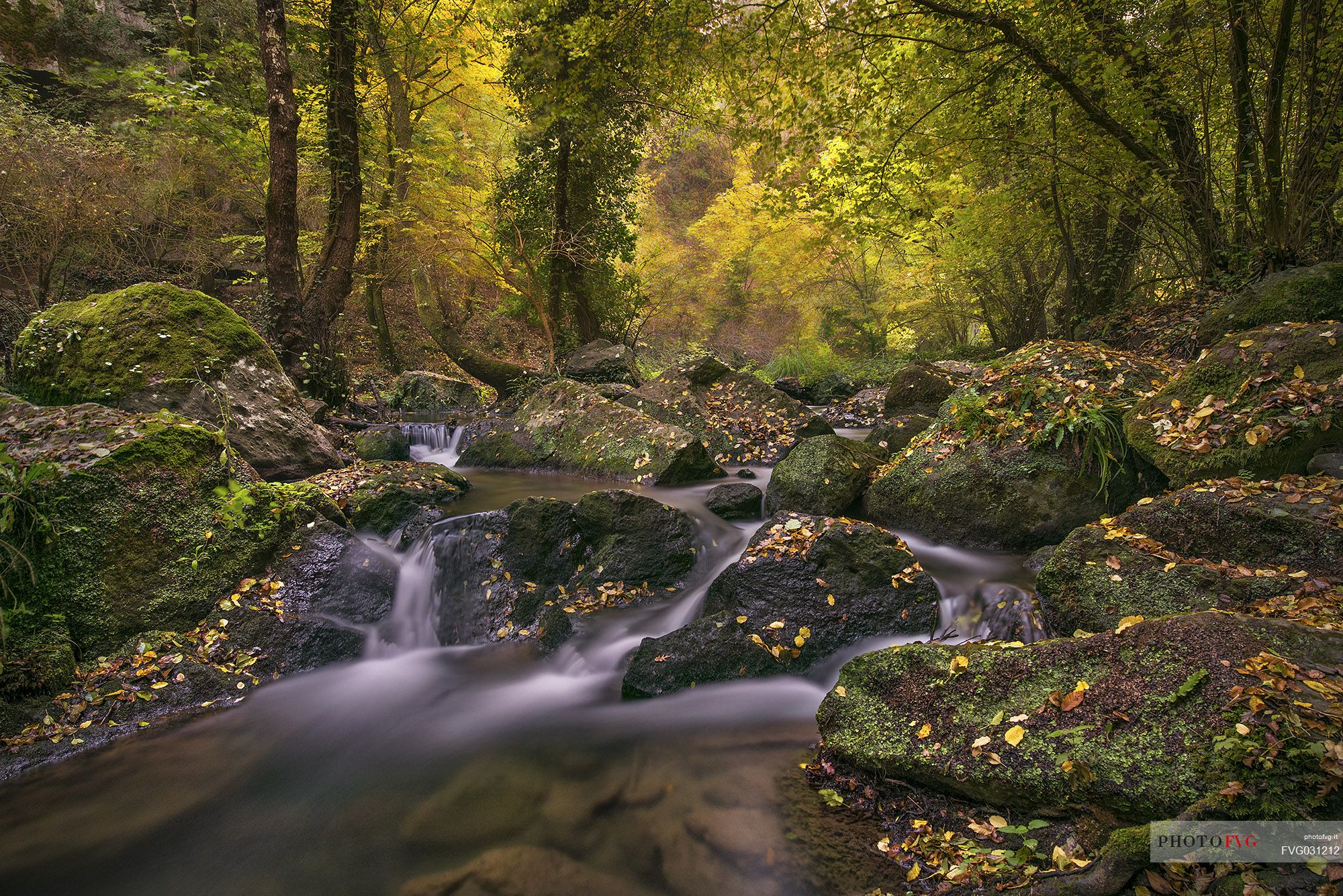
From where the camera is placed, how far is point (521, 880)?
2562mm

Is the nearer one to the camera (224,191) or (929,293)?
(224,191)

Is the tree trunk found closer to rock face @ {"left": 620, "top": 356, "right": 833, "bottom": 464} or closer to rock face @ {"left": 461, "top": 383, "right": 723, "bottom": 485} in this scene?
rock face @ {"left": 461, "top": 383, "right": 723, "bottom": 485}

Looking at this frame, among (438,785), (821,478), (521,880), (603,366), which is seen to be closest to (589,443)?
(821,478)

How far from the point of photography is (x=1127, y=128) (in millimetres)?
6586

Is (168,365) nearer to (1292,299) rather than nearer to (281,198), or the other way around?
(281,198)

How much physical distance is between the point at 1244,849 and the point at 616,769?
257 centimetres

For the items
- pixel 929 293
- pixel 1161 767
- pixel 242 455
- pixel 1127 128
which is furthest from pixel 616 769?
pixel 929 293

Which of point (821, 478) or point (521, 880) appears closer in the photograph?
point (521, 880)

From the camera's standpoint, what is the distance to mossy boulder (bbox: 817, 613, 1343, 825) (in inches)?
76.1

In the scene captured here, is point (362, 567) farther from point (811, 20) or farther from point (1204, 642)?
point (811, 20)

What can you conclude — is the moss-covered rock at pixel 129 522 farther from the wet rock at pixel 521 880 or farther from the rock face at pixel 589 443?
the rock face at pixel 589 443

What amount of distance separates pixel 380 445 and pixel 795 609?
6745mm

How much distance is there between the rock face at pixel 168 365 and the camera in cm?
558

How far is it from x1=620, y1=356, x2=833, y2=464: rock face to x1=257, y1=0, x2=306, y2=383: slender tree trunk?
16.5 ft
